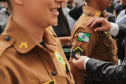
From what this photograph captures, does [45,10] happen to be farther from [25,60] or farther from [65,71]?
[65,71]

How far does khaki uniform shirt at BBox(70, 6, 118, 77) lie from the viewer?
151 cm

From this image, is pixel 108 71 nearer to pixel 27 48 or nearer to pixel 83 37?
pixel 83 37

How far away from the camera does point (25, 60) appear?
2.37 ft

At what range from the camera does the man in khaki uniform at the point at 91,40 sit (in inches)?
59.6

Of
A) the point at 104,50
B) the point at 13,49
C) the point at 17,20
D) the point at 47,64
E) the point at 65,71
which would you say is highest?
the point at 17,20

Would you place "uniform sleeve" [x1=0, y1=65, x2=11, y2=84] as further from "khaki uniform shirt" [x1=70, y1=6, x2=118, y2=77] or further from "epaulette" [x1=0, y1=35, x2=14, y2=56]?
"khaki uniform shirt" [x1=70, y1=6, x2=118, y2=77]

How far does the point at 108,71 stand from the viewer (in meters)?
1.13

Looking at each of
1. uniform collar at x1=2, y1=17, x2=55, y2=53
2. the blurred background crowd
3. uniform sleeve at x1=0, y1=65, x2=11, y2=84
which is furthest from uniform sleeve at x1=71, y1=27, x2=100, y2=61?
uniform sleeve at x1=0, y1=65, x2=11, y2=84

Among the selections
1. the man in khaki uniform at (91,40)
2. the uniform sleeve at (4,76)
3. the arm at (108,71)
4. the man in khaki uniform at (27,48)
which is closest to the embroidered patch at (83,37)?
the man in khaki uniform at (91,40)

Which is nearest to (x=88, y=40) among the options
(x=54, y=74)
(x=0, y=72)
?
(x=54, y=74)

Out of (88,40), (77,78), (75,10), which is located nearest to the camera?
(88,40)

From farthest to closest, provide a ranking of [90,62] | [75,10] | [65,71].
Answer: [75,10] < [90,62] < [65,71]

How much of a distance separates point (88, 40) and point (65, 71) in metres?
0.62

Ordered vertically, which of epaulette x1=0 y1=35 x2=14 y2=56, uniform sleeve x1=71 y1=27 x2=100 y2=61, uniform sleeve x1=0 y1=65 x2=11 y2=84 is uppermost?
epaulette x1=0 y1=35 x2=14 y2=56
